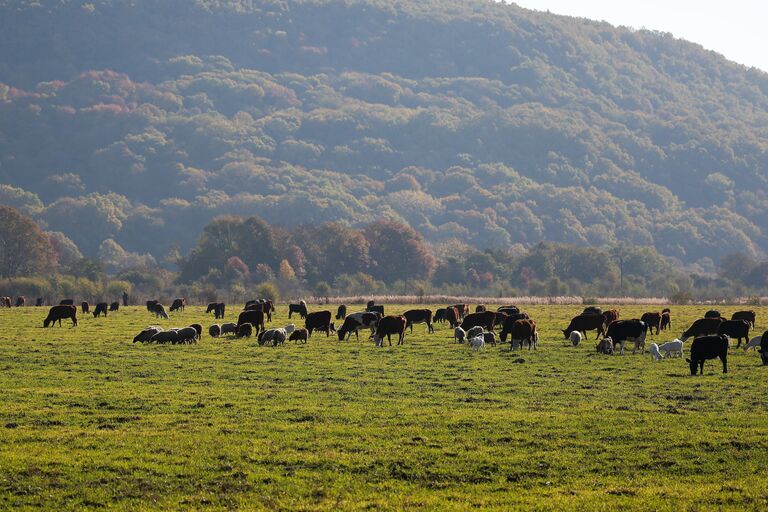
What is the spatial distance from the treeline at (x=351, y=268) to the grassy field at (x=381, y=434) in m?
67.4

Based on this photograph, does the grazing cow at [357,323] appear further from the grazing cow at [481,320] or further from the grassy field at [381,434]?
the grassy field at [381,434]

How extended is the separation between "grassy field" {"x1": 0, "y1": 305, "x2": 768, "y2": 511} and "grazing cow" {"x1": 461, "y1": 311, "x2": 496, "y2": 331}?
10730 mm

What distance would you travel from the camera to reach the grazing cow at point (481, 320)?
43.9 metres

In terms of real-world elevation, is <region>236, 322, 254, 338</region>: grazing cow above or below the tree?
below

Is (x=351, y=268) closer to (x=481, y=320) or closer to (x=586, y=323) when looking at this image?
(x=481, y=320)

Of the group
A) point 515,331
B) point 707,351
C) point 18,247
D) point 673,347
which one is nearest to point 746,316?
point 673,347

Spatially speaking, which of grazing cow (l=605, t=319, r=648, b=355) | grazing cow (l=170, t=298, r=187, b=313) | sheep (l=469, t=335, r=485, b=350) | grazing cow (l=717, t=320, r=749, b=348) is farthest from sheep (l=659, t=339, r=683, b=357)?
grazing cow (l=170, t=298, r=187, b=313)

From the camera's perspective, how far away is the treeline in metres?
112

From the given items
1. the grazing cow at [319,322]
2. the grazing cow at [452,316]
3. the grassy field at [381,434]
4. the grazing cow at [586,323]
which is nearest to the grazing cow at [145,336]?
the grazing cow at [319,322]

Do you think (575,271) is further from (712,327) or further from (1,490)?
(1,490)

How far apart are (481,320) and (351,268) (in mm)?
87250

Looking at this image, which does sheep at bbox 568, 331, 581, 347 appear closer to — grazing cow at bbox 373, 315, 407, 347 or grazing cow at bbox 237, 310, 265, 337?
grazing cow at bbox 373, 315, 407, 347

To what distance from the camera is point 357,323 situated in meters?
42.4

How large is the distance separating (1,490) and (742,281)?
137054 mm
